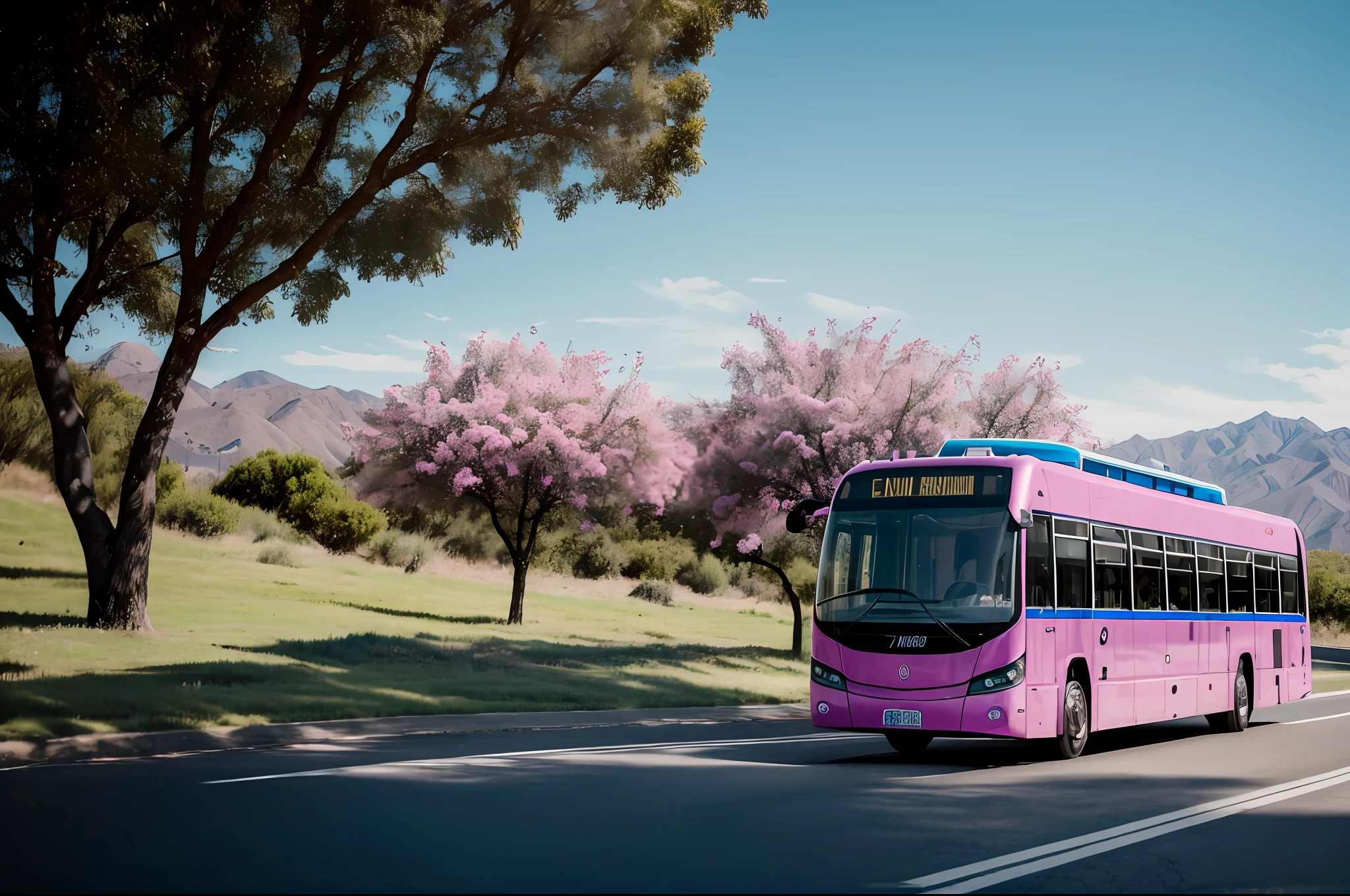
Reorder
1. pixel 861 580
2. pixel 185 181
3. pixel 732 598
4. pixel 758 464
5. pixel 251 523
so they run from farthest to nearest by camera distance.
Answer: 1. pixel 732 598
2. pixel 251 523
3. pixel 758 464
4. pixel 185 181
5. pixel 861 580

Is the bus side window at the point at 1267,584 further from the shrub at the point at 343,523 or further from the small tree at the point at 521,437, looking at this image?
the shrub at the point at 343,523

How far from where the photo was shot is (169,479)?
170 ft

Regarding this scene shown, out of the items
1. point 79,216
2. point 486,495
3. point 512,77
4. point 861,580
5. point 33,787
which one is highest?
point 512,77

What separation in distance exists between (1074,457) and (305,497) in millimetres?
46776

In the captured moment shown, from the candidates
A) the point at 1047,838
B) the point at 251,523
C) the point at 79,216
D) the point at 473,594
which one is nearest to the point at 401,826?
the point at 1047,838

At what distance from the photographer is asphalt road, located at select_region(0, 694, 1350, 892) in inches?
299

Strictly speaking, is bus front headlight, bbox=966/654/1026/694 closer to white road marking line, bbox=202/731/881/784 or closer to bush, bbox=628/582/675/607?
white road marking line, bbox=202/731/881/784

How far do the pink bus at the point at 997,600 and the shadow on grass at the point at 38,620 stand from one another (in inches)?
641

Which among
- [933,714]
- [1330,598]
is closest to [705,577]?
[1330,598]

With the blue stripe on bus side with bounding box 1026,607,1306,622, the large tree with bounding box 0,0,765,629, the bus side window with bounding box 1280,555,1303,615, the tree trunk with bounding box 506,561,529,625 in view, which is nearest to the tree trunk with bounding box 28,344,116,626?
the large tree with bounding box 0,0,765,629

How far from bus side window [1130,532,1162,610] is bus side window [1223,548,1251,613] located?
300cm

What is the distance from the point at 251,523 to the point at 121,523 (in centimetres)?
2855

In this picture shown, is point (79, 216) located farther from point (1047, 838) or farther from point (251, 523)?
point (251, 523)

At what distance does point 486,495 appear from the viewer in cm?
3644
